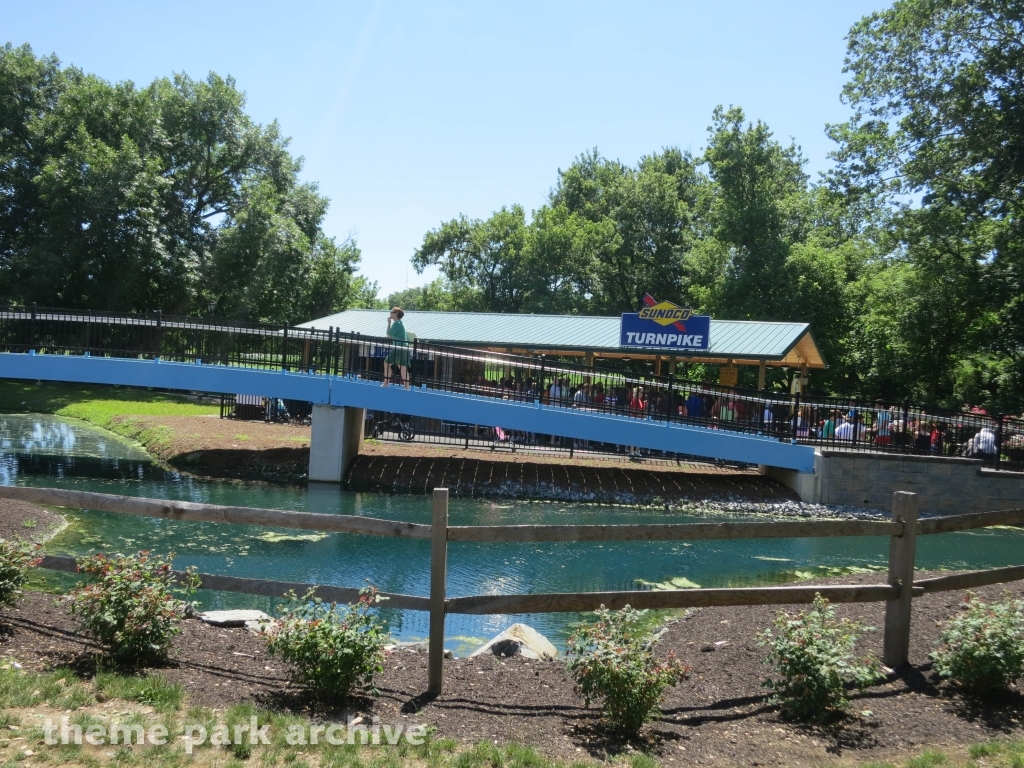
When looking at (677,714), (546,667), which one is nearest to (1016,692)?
(677,714)

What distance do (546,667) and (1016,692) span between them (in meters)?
2.93

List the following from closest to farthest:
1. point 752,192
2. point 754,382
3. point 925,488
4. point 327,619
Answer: point 327,619, point 925,488, point 754,382, point 752,192

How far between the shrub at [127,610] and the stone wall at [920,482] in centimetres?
1796

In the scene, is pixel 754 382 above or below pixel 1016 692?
above

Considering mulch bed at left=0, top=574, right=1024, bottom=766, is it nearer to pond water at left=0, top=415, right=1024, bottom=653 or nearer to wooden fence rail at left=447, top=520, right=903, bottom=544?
wooden fence rail at left=447, top=520, right=903, bottom=544

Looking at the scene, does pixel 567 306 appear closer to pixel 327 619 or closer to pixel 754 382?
pixel 754 382

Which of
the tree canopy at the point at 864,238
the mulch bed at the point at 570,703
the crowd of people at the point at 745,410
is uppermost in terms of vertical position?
the tree canopy at the point at 864,238

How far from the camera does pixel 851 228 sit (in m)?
53.0

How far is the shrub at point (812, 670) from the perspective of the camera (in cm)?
486

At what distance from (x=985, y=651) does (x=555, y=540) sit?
8.36 feet

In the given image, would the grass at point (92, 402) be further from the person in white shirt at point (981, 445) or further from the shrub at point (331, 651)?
the shrub at point (331, 651)

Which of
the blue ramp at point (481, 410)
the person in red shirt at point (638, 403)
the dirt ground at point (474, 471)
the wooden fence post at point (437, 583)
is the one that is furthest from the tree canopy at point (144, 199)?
the wooden fence post at point (437, 583)

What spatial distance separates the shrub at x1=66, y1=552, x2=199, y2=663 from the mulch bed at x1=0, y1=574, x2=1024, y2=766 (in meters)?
0.18

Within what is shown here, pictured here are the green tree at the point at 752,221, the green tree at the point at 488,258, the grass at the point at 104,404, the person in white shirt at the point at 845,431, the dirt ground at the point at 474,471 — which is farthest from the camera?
the green tree at the point at 488,258
